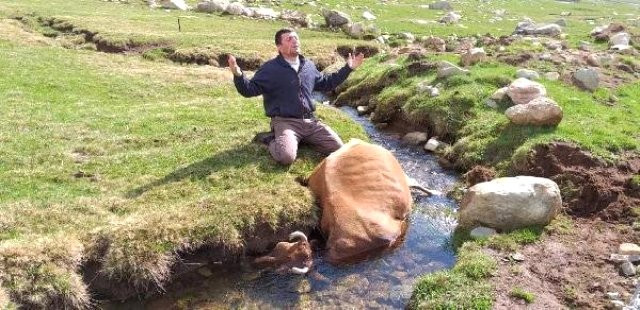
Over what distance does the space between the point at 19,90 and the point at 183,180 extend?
12.1 metres

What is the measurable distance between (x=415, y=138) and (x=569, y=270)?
1034 centimetres

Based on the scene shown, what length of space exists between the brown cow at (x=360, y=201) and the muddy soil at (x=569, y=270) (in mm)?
2735

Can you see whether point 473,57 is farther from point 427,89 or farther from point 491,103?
point 491,103

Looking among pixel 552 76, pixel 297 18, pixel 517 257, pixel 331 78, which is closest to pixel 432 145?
pixel 331 78

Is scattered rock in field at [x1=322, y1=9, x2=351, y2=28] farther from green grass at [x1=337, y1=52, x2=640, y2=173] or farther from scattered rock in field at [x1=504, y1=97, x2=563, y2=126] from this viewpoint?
scattered rock in field at [x1=504, y1=97, x2=563, y2=126]

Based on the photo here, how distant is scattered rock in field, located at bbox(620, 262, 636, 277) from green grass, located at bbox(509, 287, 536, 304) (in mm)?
2429

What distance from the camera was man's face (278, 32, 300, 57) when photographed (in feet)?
52.7

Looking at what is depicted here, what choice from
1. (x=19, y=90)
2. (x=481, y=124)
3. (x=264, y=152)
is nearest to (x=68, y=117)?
(x=19, y=90)

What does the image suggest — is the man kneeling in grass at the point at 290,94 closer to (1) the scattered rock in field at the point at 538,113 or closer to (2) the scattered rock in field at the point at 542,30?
(1) the scattered rock in field at the point at 538,113

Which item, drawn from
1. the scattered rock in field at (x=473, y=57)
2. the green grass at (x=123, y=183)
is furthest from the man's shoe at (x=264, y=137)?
the scattered rock in field at (x=473, y=57)

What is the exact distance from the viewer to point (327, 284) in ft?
41.4

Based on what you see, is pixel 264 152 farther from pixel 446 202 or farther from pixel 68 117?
pixel 68 117

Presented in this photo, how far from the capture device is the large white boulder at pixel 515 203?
45.8 ft

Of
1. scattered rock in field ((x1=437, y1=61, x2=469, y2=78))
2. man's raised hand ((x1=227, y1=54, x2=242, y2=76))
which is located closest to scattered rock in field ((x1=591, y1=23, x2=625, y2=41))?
scattered rock in field ((x1=437, y1=61, x2=469, y2=78))
